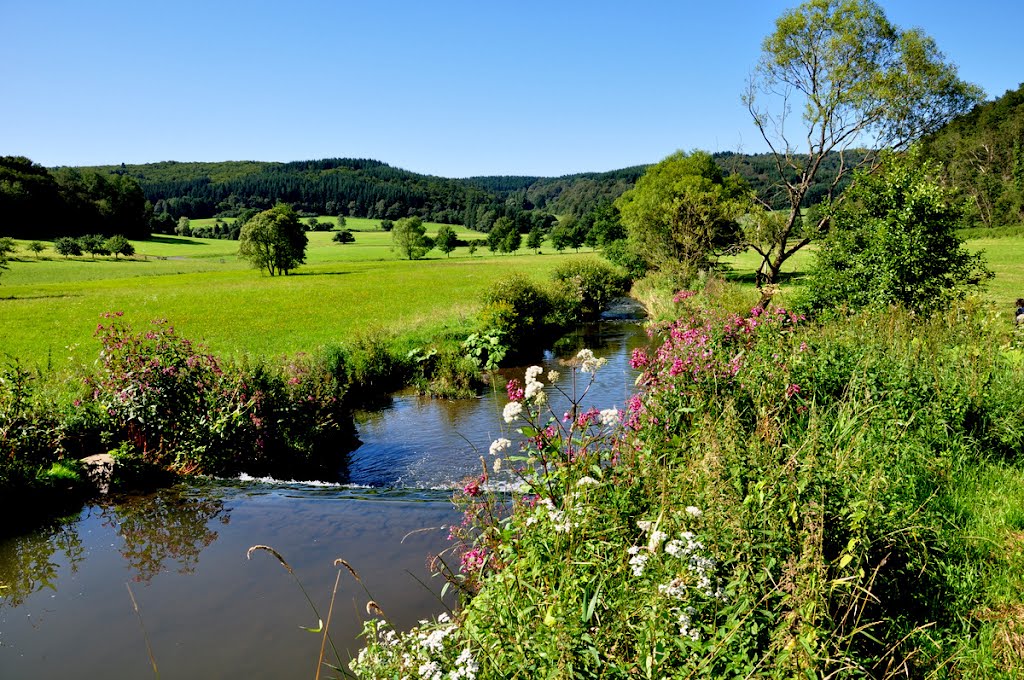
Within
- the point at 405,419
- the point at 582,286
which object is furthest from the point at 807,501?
the point at 582,286

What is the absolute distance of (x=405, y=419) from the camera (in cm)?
1598

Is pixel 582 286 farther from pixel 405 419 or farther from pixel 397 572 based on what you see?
pixel 397 572

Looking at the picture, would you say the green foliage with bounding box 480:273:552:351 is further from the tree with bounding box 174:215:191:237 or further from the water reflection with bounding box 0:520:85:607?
the tree with bounding box 174:215:191:237

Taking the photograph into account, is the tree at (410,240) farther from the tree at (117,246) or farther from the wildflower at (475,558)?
the wildflower at (475,558)

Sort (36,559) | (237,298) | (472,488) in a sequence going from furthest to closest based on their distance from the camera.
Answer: (237,298) → (36,559) → (472,488)

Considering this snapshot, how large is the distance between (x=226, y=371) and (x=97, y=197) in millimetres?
104673

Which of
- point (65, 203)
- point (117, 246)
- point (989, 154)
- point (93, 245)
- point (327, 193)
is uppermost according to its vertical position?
point (989, 154)

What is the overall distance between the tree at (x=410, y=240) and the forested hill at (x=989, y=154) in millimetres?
65633

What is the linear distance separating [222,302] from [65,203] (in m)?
72.1

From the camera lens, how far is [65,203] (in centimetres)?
8694

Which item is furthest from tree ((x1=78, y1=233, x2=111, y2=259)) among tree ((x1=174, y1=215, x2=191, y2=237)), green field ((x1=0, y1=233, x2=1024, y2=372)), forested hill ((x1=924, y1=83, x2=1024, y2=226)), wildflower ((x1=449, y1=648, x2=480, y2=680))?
forested hill ((x1=924, y1=83, x2=1024, y2=226))

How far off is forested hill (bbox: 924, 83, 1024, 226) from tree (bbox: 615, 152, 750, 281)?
40.2 metres

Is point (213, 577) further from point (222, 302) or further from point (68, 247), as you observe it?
point (68, 247)

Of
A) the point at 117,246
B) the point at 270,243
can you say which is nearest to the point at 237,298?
the point at 270,243
